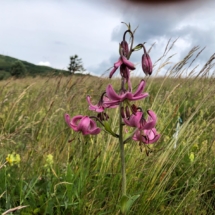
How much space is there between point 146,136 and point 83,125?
0.80 ft

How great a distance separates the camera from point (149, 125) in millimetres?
1213

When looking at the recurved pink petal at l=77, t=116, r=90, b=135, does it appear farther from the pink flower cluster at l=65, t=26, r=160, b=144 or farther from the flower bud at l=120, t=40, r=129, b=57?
the flower bud at l=120, t=40, r=129, b=57

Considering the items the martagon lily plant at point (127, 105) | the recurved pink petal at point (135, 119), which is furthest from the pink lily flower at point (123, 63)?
the recurved pink petal at point (135, 119)

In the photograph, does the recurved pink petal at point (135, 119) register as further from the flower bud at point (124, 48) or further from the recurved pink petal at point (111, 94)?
the flower bud at point (124, 48)

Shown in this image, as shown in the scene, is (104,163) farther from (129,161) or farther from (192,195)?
(192,195)

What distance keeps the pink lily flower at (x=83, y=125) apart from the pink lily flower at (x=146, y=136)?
0.50 ft

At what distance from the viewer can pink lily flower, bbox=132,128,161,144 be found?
1.29 m

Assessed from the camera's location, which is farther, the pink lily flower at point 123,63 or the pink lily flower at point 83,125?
the pink lily flower at point 83,125

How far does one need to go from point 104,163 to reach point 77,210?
1.47 ft

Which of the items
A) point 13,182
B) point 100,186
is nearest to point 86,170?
point 100,186

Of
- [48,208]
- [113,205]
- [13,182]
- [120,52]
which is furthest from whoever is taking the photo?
[13,182]

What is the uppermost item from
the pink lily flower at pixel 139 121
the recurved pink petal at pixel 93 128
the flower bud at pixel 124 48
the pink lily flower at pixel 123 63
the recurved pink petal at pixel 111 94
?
the flower bud at pixel 124 48

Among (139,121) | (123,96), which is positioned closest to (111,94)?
(123,96)

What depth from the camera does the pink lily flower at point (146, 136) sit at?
1289mm
